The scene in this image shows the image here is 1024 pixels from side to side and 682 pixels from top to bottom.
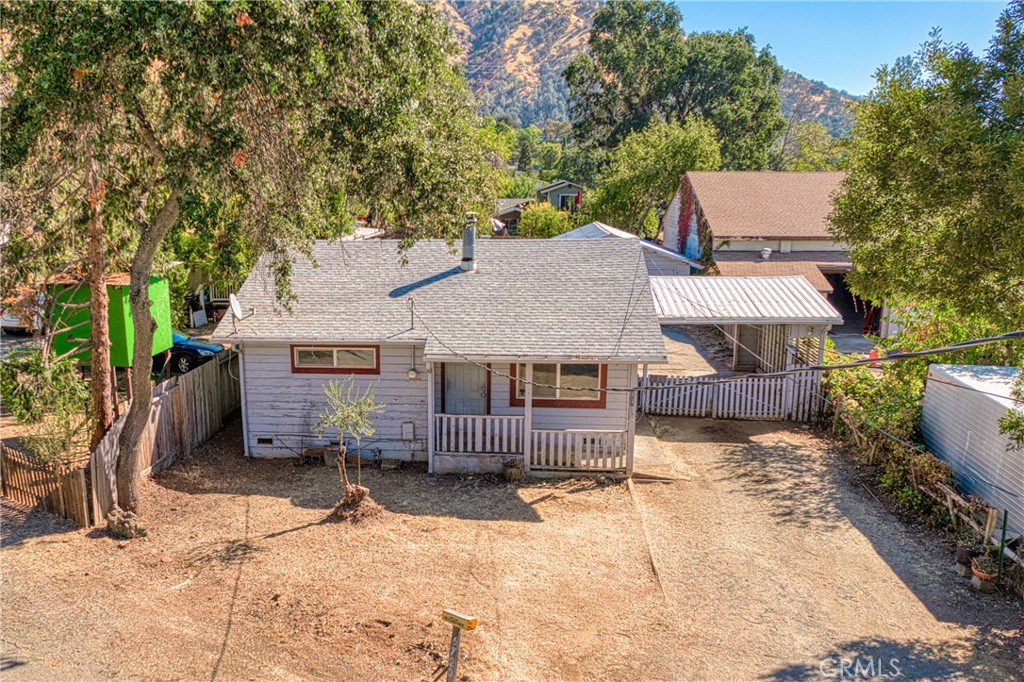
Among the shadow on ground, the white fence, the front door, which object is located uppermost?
the front door

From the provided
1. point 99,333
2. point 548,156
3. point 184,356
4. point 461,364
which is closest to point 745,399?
point 461,364

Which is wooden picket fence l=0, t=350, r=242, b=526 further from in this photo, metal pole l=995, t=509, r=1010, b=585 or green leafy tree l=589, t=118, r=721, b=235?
green leafy tree l=589, t=118, r=721, b=235

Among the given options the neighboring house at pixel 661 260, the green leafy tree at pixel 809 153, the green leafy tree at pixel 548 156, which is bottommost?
the neighboring house at pixel 661 260

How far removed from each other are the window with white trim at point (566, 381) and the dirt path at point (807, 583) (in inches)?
82.8

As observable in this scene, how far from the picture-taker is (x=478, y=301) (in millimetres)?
14477

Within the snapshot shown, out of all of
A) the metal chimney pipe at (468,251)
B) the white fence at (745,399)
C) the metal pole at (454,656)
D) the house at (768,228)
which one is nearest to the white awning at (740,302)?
the white fence at (745,399)

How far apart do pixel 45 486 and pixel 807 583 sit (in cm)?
1172

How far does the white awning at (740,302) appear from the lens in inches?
645

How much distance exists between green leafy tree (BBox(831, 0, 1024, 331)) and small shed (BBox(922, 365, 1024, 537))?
129 cm

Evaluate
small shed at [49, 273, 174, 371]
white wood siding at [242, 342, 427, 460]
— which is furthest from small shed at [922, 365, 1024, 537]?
small shed at [49, 273, 174, 371]

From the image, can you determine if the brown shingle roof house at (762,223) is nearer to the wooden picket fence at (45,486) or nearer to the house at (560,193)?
the wooden picket fence at (45,486)

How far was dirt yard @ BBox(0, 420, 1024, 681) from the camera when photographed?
792 cm

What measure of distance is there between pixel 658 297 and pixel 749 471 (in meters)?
5.75

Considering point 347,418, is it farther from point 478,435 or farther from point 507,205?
point 507,205
